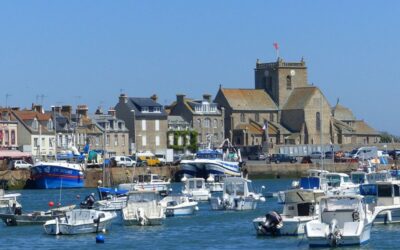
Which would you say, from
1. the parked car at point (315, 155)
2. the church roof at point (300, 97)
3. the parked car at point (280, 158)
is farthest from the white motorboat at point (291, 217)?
the church roof at point (300, 97)

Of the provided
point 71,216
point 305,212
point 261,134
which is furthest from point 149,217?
point 261,134

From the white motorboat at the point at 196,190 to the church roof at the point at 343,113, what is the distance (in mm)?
80382

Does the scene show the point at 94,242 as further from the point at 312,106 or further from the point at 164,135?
the point at 312,106

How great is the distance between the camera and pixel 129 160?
115 metres

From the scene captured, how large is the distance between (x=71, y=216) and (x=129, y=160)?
59791 millimetres

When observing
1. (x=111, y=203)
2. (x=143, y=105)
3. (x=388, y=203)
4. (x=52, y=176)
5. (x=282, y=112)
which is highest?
(x=282, y=112)

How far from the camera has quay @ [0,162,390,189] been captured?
98812 mm

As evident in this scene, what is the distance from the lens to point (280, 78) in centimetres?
15238

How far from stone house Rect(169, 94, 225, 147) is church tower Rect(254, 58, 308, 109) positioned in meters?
11.8

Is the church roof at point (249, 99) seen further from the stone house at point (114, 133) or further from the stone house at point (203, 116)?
the stone house at point (114, 133)

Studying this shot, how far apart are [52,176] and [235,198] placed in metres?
31.8

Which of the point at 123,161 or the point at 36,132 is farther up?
the point at 36,132

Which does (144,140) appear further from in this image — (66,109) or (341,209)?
(341,209)

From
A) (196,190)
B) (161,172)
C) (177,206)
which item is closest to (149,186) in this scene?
(196,190)
